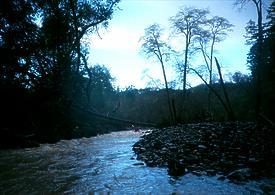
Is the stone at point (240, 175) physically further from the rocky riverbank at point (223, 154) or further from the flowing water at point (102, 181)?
the flowing water at point (102, 181)

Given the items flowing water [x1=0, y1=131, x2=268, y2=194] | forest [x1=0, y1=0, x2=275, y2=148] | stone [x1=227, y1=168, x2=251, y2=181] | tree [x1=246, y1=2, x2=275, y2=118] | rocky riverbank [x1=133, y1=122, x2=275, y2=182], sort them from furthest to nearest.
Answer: tree [x1=246, y1=2, x2=275, y2=118]
forest [x1=0, y1=0, x2=275, y2=148]
rocky riverbank [x1=133, y1=122, x2=275, y2=182]
stone [x1=227, y1=168, x2=251, y2=181]
flowing water [x1=0, y1=131, x2=268, y2=194]

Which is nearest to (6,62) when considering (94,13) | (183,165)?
(94,13)

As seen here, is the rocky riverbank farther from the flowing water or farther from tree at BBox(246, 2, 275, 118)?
tree at BBox(246, 2, 275, 118)

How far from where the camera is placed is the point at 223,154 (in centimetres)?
644

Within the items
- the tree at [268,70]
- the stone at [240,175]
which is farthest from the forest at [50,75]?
the stone at [240,175]

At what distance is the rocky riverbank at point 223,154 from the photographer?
17.3 ft

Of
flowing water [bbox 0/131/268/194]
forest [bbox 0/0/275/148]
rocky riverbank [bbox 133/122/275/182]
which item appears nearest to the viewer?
flowing water [bbox 0/131/268/194]

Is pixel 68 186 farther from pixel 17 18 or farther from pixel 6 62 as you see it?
pixel 17 18

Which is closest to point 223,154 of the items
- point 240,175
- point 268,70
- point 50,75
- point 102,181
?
point 240,175

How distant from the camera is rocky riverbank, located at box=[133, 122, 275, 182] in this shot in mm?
5258

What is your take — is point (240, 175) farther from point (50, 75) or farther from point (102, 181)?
point (50, 75)

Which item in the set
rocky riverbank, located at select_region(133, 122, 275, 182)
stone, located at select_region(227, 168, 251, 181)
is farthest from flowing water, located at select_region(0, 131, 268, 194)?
rocky riverbank, located at select_region(133, 122, 275, 182)

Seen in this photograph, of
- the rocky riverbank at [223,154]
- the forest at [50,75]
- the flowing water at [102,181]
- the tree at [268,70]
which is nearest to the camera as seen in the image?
the flowing water at [102,181]

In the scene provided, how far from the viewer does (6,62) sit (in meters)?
12.6
